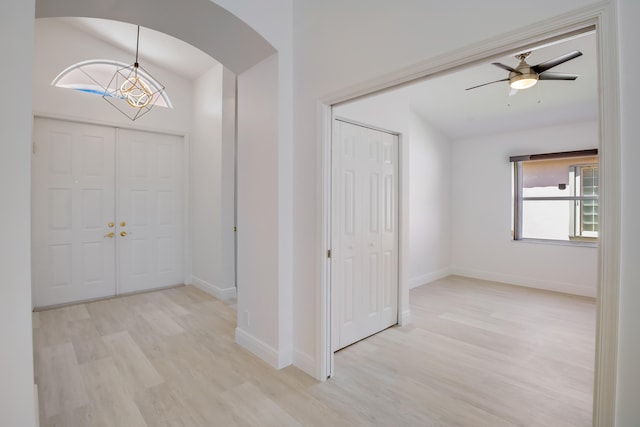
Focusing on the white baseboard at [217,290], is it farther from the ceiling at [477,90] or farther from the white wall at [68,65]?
the ceiling at [477,90]

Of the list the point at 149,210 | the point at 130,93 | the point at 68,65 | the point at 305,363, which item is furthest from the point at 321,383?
the point at 68,65

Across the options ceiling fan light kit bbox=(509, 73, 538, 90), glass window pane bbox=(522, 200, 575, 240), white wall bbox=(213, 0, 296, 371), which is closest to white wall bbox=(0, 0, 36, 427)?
white wall bbox=(213, 0, 296, 371)

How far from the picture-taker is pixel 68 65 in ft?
13.2

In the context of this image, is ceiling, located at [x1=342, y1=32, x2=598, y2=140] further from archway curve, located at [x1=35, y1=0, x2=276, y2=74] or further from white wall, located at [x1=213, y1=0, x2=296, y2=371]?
archway curve, located at [x1=35, y1=0, x2=276, y2=74]

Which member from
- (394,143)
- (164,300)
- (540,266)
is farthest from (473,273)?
(164,300)

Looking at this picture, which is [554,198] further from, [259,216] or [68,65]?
[68,65]

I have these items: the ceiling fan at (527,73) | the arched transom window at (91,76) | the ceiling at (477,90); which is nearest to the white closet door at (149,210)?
the arched transom window at (91,76)

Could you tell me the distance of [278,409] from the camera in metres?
2.00

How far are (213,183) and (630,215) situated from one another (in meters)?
4.40

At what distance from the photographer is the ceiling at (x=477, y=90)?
3498 millimetres

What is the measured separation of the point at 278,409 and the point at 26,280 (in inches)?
61.1

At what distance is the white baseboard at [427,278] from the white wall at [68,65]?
4.59 metres

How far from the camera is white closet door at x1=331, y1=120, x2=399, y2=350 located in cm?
285

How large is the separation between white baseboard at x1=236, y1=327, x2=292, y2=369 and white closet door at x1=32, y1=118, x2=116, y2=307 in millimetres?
2718
